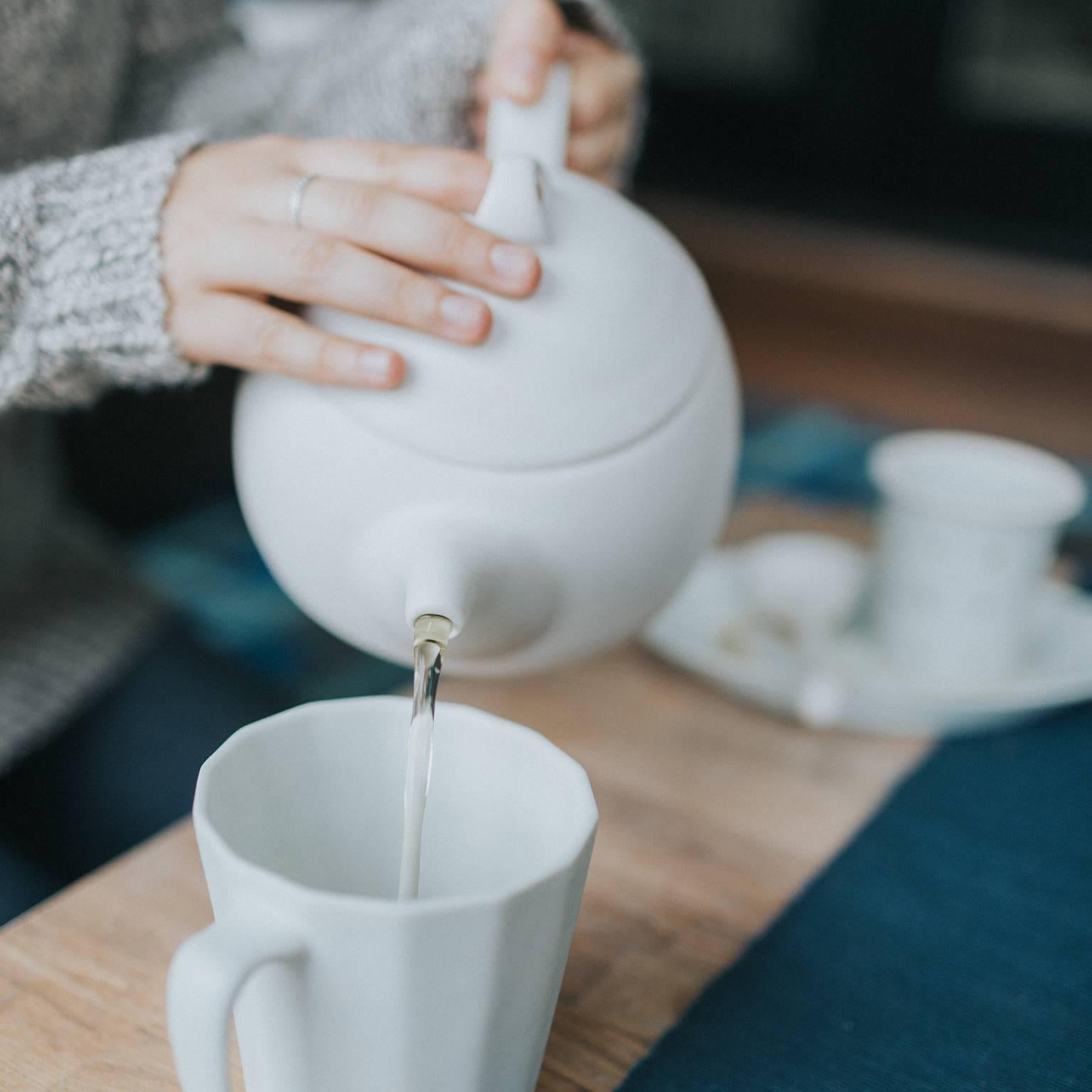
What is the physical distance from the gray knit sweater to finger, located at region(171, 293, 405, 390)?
13 mm

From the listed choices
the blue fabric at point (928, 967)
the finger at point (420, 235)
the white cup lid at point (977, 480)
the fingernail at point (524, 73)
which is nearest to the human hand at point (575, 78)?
the fingernail at point (524, 73)

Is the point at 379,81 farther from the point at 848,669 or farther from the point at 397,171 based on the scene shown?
the point at 848,669

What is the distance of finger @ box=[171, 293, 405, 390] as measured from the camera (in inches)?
15.4

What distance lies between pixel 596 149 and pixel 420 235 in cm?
22

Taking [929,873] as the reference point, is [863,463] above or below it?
below

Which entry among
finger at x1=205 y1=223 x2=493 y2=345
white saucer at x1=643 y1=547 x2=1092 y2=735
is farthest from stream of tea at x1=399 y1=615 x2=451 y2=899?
white saucer at x1=643 y1=547 x2=1092 y2=735

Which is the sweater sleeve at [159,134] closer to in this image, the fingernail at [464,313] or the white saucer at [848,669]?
the fingernail at [464,313]

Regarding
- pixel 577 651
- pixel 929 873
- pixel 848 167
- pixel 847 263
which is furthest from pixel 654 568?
pixel 848 167

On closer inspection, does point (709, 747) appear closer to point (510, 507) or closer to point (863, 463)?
point (510, 507)

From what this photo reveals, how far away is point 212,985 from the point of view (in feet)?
0.87

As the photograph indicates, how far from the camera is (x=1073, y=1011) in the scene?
0.42 m

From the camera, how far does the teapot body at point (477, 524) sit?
397mm

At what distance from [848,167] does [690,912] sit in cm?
208

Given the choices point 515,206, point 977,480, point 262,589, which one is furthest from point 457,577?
point 262,589
